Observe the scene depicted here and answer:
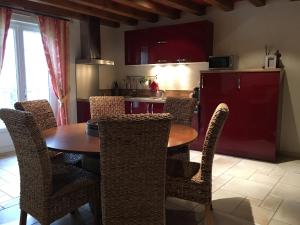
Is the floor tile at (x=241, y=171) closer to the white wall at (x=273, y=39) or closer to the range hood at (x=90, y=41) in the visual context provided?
the white wall at (x=273, y=39)

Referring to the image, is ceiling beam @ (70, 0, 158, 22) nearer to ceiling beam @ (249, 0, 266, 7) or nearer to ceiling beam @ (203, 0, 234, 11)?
ceiling beam @ (203, 0, 234, 11)

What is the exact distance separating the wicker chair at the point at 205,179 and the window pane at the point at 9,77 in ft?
11.0

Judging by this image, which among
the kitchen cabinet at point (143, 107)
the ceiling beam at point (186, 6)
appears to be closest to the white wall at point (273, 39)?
the ceiling beam at point (186, 6)

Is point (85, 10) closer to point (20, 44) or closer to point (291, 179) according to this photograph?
point (20, 44)

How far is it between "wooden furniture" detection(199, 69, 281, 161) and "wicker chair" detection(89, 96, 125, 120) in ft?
4.87

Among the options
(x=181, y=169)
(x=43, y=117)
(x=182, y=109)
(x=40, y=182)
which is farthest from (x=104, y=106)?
(x=40, y=182)

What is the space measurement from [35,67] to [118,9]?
1715 mm

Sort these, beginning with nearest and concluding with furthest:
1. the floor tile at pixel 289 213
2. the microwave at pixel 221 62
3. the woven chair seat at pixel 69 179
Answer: the woven chair seat at pixel 69 179, the floor tile at pixel 289 213, the microwave at pixel 221 62

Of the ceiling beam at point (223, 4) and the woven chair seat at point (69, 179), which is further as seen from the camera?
the ceiling beam at point (223, 4)

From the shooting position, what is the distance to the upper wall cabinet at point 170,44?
14.1 ft

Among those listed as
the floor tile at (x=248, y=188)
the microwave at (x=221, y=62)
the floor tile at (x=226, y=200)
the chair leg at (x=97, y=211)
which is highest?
the microwave at (x=221, y=62)

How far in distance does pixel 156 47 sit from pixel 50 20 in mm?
1835

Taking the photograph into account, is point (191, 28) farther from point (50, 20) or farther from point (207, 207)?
point (207, 207)

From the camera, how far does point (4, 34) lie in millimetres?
3803
